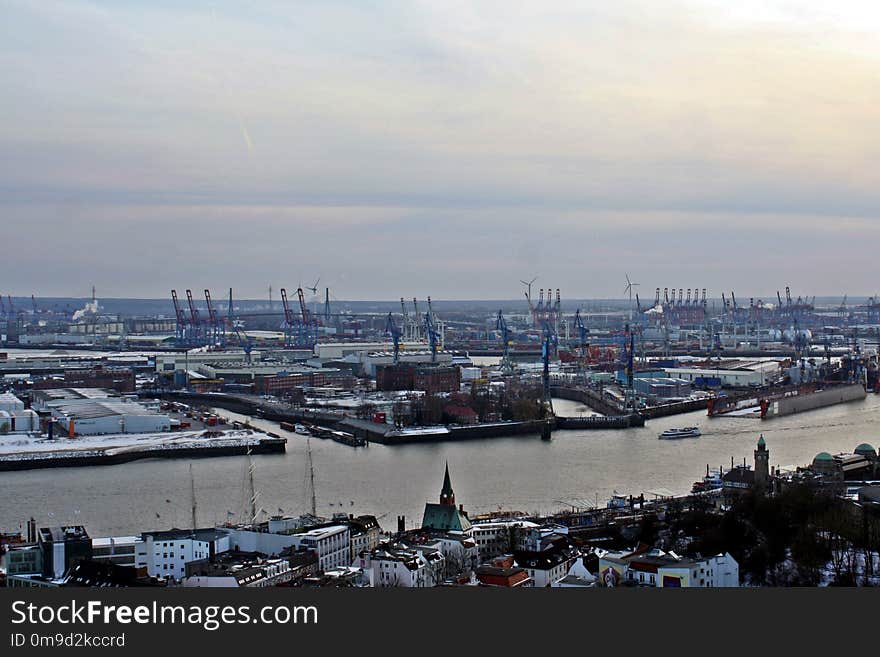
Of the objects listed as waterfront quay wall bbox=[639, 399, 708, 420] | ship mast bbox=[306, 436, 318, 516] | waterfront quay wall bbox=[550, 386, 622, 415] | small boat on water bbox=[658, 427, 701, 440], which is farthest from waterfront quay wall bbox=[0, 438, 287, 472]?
waterfront quay wall bbox=[639, 399, 708, 420]

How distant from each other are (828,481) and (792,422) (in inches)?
172

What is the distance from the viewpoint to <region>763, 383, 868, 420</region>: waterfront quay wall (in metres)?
10.9

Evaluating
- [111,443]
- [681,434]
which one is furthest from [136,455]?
[681,434]

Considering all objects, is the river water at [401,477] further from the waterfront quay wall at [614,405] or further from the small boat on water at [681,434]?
the waterfront quay wall at [614,405]

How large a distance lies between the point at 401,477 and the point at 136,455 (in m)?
2.07

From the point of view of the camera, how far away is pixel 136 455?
26.1ft

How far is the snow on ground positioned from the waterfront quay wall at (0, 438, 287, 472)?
0.28 feet

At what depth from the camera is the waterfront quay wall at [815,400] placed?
10906 mm

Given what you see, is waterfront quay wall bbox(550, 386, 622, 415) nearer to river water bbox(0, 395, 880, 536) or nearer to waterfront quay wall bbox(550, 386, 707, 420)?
waterfront quay wall bbox(550, 386, 707, 420)

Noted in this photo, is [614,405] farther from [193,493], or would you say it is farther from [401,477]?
[193,493]

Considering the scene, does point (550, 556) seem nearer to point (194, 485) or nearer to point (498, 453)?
point (194, 485)

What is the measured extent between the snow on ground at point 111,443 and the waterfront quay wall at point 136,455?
0.28 feet

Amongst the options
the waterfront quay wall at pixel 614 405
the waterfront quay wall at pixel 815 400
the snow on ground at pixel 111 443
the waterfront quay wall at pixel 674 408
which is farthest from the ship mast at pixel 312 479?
the waterfront quay wall at pixel 815 400

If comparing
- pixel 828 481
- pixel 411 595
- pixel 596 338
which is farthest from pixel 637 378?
pixel 411 595
